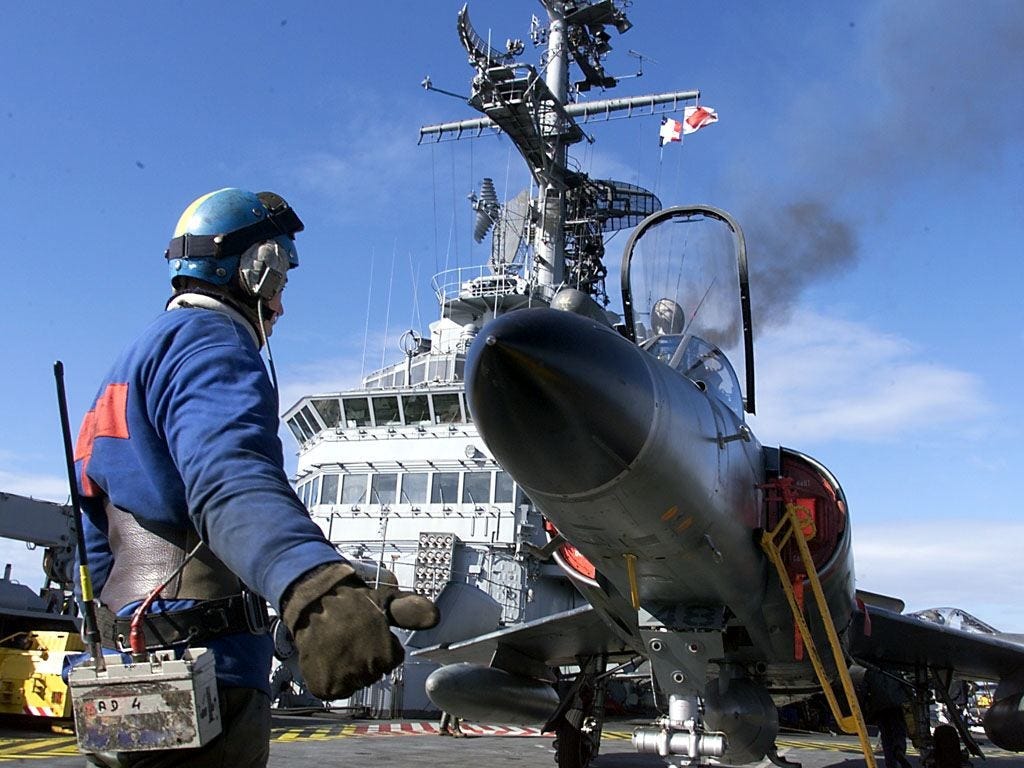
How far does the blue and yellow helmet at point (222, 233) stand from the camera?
97.4 inches

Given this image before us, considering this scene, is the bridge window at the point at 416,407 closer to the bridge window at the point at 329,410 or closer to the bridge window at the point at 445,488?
the bridge window at the point at 445,488

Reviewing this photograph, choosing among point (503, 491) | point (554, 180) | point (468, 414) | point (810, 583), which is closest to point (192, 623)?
point (810, 583)

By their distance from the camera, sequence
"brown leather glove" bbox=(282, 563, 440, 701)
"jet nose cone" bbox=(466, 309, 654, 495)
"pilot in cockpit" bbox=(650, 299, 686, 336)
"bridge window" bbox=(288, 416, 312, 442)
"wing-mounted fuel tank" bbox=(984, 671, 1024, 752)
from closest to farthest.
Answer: "brown leather glove" bbox=(282, 563, 440, 701) < "jet nose cone" bbox=(466, 309, 654, 495) < "pilot in cockpit" bbox=(650, 299, 686, 336) < "wing-mounted fuel tank" bbox=(984, 671, 1024, 752) < "bridge window" bbox=(288, 416, 312, 442)

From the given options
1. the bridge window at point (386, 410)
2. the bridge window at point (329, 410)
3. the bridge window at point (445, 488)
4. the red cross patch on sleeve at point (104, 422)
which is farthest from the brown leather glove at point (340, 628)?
the bridge window at point (329, 410)

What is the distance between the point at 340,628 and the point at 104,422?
1.06 m

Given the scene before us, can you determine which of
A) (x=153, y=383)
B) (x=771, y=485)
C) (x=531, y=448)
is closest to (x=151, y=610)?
(x=153, y=383)

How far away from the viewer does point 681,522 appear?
5184 mm

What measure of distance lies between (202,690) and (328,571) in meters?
0.45

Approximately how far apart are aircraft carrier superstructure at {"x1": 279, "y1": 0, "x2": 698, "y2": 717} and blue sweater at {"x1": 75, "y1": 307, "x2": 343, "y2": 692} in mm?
15893

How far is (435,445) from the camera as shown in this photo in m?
24.4

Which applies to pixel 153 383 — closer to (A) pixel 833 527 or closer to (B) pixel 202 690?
(B) pixel 202 690

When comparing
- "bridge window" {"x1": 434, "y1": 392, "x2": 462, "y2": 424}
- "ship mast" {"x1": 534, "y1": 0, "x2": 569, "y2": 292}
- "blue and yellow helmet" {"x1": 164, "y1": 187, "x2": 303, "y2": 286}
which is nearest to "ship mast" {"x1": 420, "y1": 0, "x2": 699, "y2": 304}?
"ship mast" {"x1": 534, "y1": 0, "x2": 569, "y2": 292}

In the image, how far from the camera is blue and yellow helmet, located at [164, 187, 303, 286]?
2475 millimetres

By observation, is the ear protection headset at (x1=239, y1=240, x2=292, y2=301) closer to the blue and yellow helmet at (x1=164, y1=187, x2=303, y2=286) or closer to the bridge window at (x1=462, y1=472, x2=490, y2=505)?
the blue and yellow helmet at (x1=164, y1=187, x2=303, y2=286)
